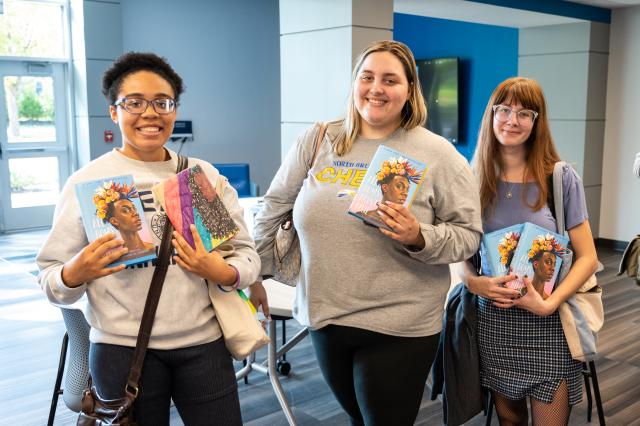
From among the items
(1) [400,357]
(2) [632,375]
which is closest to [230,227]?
(1) [400,357]

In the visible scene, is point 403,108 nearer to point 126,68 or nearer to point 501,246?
point 501,246

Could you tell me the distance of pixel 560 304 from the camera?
1.95m

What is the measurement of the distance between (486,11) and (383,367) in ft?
19.3

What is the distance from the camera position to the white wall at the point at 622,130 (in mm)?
7176

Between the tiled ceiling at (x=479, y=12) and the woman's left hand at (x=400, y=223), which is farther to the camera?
the tiled ceiling at (x=479, y=12)

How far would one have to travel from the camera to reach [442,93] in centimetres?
889

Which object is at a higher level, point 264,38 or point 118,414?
point 264,38

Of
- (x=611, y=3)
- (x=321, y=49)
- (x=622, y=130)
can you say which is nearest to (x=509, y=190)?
(x=321, y=49)

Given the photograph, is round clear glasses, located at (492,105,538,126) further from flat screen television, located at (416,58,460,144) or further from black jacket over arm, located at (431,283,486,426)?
flat screen television, located at (416,58,460,144)

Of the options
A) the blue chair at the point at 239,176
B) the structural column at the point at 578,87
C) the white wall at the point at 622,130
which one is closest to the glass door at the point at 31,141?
the blue chair at the point at 239,176

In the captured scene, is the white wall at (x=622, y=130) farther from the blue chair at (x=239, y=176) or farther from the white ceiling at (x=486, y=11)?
the blue chair at (x=239, y=176)

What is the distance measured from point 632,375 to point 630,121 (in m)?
4.31

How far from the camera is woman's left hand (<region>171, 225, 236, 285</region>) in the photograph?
4.73ft

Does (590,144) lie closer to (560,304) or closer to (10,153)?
(560,304)
